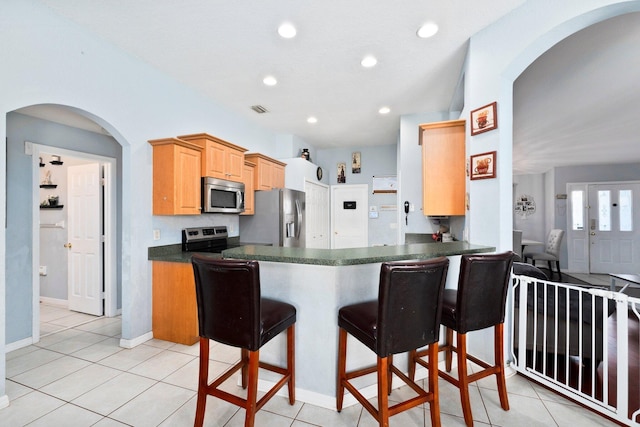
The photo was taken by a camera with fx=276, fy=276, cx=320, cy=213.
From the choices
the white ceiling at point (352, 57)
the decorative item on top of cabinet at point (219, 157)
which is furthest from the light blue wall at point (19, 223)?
the decorative item on top of cabinet at point (219, 157)

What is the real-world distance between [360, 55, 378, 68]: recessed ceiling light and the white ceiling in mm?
59

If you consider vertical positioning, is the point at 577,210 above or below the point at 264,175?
below

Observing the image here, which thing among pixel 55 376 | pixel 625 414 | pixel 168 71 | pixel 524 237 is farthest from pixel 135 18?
pixel 524 237

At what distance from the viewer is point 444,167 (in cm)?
286

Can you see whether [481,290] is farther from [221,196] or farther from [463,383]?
[221,196]

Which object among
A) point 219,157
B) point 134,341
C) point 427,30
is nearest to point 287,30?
point 427,30

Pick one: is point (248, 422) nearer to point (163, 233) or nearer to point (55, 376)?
point (55, 376)

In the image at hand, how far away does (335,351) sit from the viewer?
1790 millimetres

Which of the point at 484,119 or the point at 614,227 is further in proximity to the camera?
the point at 614,227

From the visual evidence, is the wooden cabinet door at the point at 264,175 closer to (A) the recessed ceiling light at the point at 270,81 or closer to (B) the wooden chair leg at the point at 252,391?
(A) the recessed ceiling light at the point at 270,81

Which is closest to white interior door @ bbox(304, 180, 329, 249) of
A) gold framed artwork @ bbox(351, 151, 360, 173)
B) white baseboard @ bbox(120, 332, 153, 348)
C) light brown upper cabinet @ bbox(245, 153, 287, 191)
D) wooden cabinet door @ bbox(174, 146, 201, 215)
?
light brown upper cabinet @ bbox(245, 153, 287, 191)

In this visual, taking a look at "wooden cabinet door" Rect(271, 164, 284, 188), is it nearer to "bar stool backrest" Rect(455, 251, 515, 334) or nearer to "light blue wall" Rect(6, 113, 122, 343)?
"light blue wall" Rect(6, 113, 122, 343)

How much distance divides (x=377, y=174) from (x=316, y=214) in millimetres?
1636

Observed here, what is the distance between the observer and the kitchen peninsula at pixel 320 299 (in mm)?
1781
